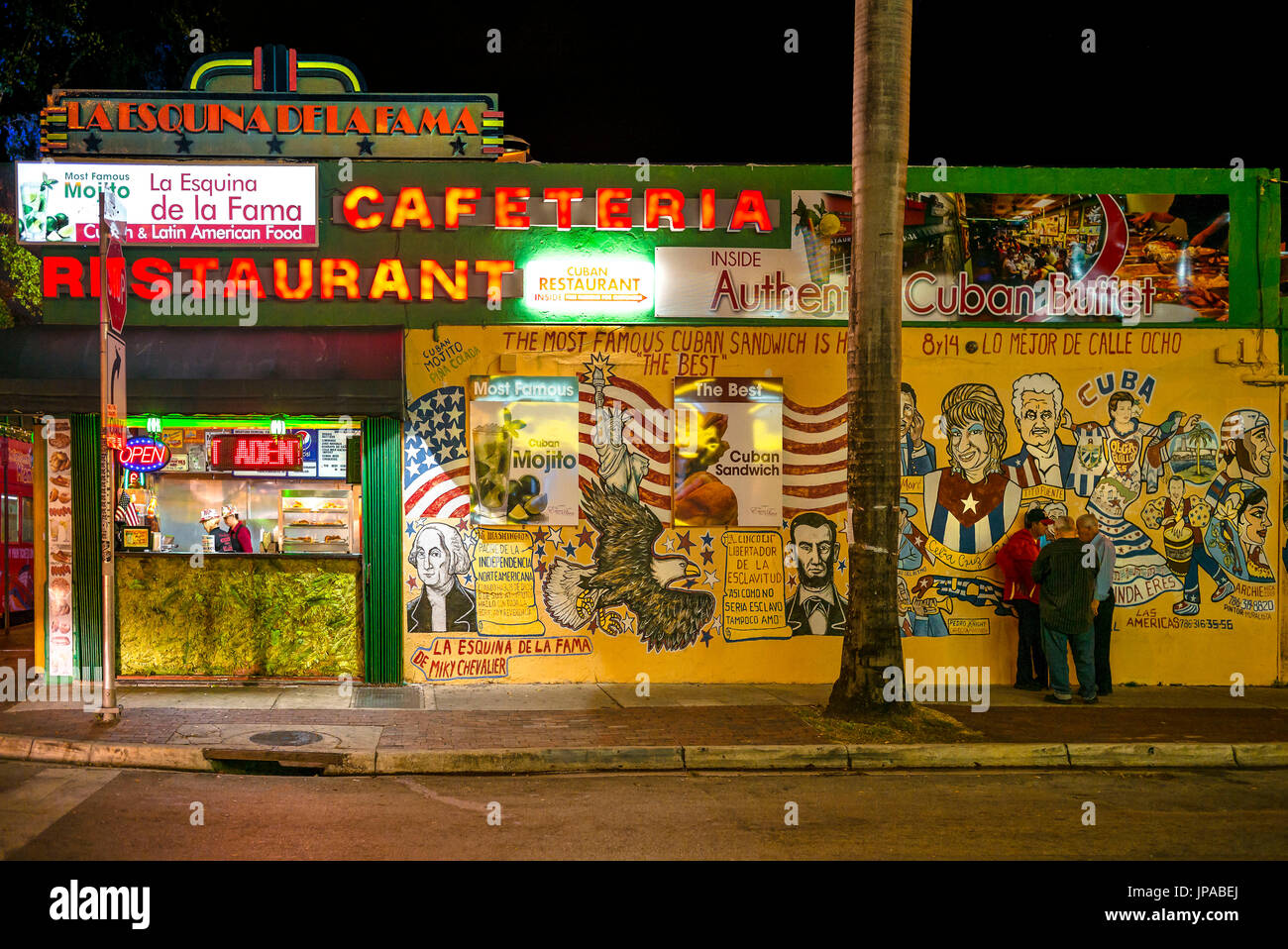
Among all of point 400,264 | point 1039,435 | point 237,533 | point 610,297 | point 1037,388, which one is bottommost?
point 237,533

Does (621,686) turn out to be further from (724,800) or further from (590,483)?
(724,800)

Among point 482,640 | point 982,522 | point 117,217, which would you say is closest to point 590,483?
point 482,640

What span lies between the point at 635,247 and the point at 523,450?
265 cm

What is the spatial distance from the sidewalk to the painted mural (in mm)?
683

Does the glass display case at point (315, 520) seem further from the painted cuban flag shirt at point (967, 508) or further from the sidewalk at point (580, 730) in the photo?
the painted cuban flag shirt at point (967, 508)

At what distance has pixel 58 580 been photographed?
11.4 m

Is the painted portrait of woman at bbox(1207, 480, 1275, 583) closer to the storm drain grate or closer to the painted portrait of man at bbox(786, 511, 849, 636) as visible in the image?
the painted portrait of man at bbox(786, 511, 849, 636)

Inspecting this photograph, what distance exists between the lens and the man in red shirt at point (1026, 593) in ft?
38.2

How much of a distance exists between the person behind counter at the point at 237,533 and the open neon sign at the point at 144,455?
0.93 m

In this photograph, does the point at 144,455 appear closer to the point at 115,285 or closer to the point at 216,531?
the point at 216,531

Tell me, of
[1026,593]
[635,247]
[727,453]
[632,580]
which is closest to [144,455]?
[632,580]
